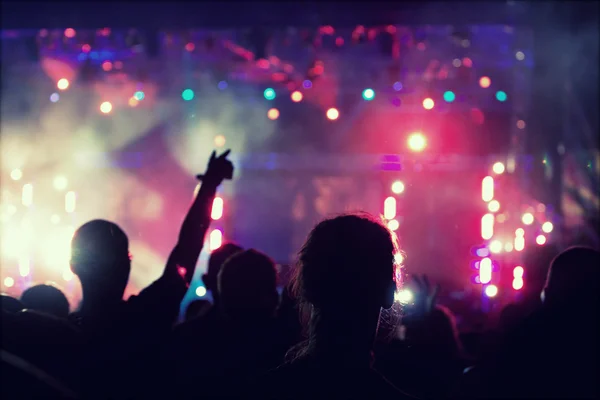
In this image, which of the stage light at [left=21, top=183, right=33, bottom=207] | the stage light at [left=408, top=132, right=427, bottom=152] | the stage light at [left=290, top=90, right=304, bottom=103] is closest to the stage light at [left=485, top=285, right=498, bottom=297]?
the stage light at [left=408, top=132, right=427, bottom=152]

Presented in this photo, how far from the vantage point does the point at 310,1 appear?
7.12 meters

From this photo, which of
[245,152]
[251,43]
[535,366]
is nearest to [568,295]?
[535,366]

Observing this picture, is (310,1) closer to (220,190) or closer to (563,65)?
(563,65)

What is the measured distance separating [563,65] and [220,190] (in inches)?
260

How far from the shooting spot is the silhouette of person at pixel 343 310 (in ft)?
5.25

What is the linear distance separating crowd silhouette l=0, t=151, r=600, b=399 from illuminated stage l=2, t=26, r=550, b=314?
6817 mm

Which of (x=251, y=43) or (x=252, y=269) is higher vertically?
(x=251, y=43)

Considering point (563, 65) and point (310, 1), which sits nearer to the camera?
point (310, 1)

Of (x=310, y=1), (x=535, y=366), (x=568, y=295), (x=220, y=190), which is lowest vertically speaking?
(x=535, y=366)

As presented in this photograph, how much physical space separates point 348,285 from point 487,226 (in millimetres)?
10593

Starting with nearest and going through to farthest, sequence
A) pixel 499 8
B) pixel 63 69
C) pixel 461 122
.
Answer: pixel 499 8, pixel 63 69, pixel 461 122

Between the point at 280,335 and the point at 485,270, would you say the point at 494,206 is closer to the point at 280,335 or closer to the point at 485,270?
the point at 485,270

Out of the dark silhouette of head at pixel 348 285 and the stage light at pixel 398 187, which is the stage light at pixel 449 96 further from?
the dark silhouette of head at pixel 348 285

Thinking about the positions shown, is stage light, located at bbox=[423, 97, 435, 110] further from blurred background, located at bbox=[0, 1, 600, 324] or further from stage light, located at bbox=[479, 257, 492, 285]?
stage light, located at bbox=[479, 257, 492, 285]
